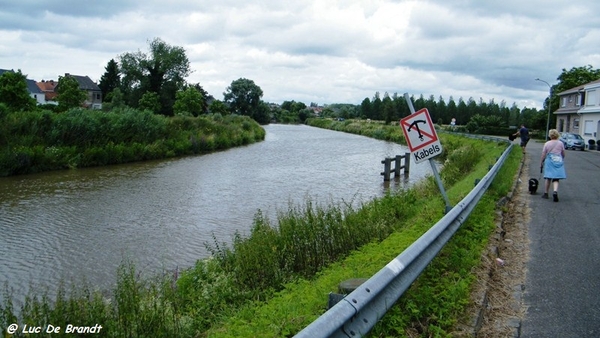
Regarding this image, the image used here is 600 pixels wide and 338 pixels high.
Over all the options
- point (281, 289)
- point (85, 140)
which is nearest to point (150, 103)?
point (85, 140)

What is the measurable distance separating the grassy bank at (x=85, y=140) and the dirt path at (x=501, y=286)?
2300 centimetres

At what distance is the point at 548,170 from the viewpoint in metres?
12.5

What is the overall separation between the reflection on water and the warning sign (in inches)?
166

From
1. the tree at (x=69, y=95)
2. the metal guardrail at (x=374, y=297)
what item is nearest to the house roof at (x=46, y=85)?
the tree at (x=69, y=95)

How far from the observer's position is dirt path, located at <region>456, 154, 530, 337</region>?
15.1 feet

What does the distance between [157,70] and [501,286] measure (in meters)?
92.2

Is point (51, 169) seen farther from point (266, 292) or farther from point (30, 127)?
point (266, 292)

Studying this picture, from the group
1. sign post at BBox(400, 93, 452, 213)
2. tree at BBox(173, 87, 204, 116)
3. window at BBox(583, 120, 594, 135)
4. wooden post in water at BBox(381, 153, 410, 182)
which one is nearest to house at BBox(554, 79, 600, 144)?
window at BBox(583, 120, 594, 135)

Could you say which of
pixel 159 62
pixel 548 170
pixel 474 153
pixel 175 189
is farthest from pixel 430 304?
pixel 159 62

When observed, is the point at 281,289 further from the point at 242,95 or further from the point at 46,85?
the point at 46,85

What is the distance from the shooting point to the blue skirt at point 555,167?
12.4m

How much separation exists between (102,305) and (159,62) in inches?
3590

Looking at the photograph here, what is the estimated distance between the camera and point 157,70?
9156 centimetres

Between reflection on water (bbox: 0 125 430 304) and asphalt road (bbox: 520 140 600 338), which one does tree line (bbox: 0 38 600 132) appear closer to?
reflection on water (bbox: 0 125 430 304)
